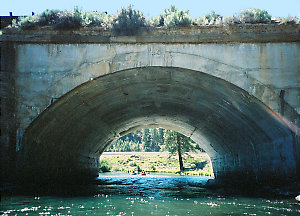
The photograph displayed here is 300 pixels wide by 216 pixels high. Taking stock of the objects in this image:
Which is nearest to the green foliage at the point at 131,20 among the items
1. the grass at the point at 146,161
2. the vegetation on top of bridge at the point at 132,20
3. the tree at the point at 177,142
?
the vegetation on top of bridge at the point at 132,20

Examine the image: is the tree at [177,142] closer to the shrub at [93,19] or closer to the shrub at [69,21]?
→ the shrub at [93,19]

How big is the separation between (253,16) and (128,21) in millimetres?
4248

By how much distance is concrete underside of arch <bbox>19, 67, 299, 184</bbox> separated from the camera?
11586 mm

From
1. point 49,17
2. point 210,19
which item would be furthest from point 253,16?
point 49,17

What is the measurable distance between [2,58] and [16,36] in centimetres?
89

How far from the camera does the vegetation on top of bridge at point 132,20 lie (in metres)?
11.5

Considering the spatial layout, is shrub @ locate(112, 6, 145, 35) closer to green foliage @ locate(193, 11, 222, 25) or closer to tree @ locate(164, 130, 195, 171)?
green foliage @ locate(193, 11, 222, 25)

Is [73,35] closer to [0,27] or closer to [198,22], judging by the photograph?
[0,27]

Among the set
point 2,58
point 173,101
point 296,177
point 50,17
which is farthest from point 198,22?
point 2,58

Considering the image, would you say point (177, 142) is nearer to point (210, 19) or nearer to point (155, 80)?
point (155, 80)

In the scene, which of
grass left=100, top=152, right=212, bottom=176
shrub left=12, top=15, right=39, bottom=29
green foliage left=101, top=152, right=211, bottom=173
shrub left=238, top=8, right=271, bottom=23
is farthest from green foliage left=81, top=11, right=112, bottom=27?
green foliage left=101, top=152, right=211, bottom=173

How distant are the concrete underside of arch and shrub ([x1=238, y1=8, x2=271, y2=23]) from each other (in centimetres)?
237

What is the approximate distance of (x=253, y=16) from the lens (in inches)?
455

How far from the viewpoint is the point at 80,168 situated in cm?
1969
